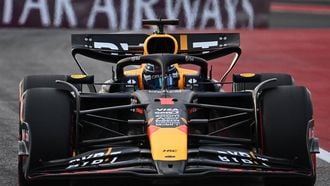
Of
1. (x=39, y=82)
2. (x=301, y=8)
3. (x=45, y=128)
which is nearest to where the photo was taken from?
(x=45, y=128)

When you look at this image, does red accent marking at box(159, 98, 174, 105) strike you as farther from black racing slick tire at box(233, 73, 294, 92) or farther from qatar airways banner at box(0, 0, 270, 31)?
qatar airways banner at box(0, 0, 270, 31)

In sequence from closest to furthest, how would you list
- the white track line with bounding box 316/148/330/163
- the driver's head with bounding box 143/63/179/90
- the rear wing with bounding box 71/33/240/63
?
1. the driver's head with bounding box 143/63/179/90
2. the white track line with bounding box 316/148/330/163
3. the rear wing with bounding box 71/33/240/63

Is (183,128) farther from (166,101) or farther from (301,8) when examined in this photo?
(301,8)

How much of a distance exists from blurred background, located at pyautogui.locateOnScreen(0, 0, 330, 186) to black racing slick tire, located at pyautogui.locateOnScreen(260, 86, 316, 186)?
7.70m

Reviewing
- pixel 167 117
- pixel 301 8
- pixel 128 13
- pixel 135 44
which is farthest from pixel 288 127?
pixel 301 8

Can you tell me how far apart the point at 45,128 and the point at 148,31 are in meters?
14.8

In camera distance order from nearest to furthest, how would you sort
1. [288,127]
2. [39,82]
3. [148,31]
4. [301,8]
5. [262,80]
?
[288,127], [39,82], [262,80], [148,31], [301,8]

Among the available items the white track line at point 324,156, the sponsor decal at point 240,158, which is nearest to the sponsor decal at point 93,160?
the sponsor decal at point 240,158

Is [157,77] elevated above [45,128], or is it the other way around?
[157,77]

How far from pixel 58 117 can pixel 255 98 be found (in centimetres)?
142

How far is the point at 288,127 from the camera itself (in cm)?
634

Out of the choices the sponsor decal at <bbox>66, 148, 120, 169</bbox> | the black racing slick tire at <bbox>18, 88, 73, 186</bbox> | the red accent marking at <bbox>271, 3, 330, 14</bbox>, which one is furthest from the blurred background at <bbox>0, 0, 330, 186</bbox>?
the sponsor decal at <bbox>66, 148, 120, 169</bbox>

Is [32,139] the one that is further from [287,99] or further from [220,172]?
[287,99]

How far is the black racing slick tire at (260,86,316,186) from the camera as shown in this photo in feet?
20.6
